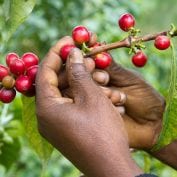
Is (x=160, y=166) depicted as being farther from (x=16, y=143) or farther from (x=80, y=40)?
(x=80, y=40)

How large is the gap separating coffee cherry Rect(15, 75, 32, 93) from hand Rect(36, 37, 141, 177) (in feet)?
0.13

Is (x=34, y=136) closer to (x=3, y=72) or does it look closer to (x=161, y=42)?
(x=3, y=72)

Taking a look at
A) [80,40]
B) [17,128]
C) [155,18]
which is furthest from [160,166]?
[155,18]

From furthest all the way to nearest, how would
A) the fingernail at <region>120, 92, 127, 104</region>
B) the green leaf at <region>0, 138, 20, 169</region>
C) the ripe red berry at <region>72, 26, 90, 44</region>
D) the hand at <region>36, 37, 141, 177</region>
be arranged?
the green leaf at <region>0, 138, 20, 169</region>
the fingernail at <region>120, 92, 127, 104</region>
the ripe red berry at <region>72, 26, 90, 44</region>
the hand at <region>36, 37, 141, 177</region>

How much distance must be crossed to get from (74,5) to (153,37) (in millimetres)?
2083

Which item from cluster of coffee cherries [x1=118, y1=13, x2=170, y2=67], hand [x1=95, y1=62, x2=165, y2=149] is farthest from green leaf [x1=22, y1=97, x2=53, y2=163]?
cluster of coffee cherries [x1=118, y1=13, x2=170, y2=67]

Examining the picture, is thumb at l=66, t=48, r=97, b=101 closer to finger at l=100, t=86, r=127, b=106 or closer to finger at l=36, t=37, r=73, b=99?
finger at l=36, t=37, r=73, b=99

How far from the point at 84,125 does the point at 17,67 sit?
0.88 feet

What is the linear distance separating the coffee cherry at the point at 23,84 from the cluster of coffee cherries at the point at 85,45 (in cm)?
13

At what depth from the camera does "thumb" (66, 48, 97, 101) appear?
5.47ft

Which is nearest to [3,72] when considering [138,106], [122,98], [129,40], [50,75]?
[50,75]

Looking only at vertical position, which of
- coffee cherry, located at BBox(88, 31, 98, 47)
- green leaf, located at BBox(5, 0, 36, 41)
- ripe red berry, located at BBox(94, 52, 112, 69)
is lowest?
ripe red berry, located at BBox(94, 52, 112, 69)

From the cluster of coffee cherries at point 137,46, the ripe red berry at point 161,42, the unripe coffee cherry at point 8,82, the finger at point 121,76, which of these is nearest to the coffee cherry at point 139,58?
the cluster of coffee cherries at point 137,46

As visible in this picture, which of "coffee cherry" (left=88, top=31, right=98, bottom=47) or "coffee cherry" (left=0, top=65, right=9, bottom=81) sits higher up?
"coffee cherry" (left=88, top=31, right=98, bottom=47)
